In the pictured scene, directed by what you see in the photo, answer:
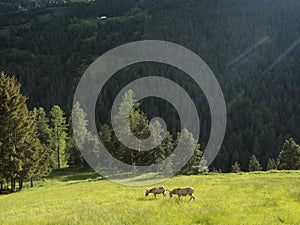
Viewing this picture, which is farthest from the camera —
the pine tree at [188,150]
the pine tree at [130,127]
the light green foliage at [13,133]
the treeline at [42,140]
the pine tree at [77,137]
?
the pine tree at [77,137]

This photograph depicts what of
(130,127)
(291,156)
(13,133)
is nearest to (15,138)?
(13,133)

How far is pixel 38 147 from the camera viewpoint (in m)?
46.2

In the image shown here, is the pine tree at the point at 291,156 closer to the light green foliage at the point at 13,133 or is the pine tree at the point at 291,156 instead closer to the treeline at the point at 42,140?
the treeline at the point at 42,140

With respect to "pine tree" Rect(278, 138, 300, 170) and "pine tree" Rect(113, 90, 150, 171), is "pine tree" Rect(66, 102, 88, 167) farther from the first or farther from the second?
"pine tree" Rect(278, 138, 300, 170)

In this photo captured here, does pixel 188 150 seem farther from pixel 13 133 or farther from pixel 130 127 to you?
pixel 13 133

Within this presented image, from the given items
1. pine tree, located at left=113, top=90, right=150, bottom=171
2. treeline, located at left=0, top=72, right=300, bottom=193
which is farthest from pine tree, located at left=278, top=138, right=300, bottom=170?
pine tree, located at left=113, top=90, right=150, bottom=171

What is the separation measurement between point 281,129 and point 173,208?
175 m

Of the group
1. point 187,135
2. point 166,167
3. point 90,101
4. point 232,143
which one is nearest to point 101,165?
point 166,167

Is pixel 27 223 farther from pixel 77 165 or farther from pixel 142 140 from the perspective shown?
pixel 77 165

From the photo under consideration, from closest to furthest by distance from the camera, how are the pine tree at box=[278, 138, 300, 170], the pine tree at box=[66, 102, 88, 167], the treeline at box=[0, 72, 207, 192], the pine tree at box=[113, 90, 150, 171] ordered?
1. the treeline at box=[0, 72, 207, 192]
2. the pine tree at box=[113, 90, 150, 171]
3. the pine tree at box=[278, 138, 300, 170]
4. the pine tree at box=[66, 102, 88, 167]

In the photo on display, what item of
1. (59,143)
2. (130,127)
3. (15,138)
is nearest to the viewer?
(15,138)

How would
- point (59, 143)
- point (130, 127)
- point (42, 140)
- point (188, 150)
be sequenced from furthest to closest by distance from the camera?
point (59, 143)
point (42, 140)
point (188, 150)
point (130, 127)

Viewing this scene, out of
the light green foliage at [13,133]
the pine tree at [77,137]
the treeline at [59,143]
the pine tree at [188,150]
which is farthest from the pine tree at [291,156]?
the light green foliage at [13,133]

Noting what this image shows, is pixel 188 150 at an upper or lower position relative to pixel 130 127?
lower
